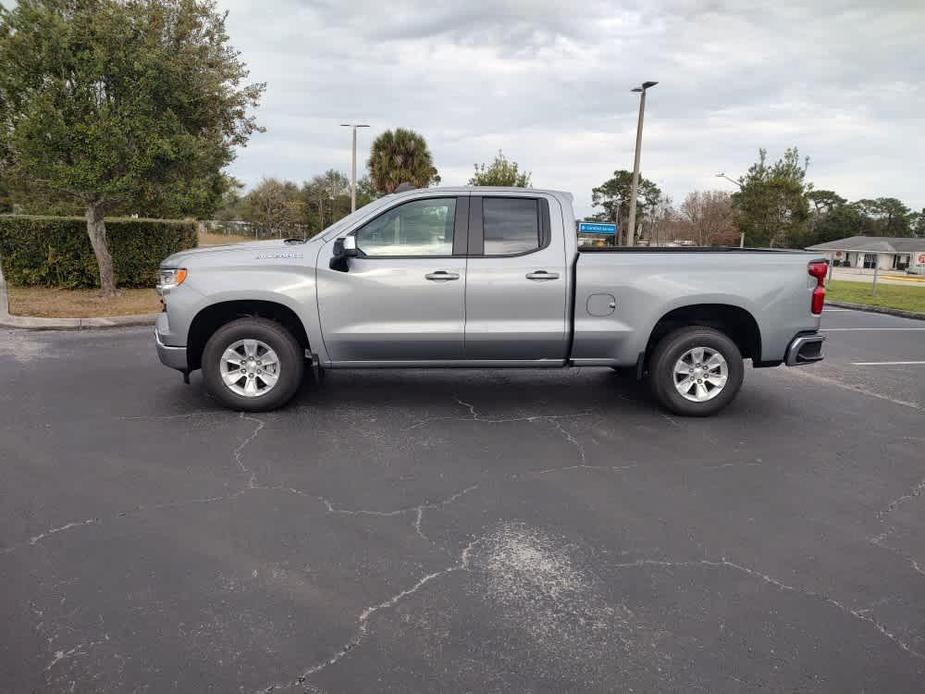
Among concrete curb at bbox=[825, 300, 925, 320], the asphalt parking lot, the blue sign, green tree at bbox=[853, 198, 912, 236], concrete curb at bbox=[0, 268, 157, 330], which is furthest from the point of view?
green tree at bbox=[853, 198, 912, 236]

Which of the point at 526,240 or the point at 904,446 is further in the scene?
the point at 526,240

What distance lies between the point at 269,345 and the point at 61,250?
34.0 feet

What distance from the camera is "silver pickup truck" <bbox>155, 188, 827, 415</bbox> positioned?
541cm

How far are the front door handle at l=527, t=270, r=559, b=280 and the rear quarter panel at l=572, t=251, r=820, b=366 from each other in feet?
0.68

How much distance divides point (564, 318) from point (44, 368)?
18.9 ft

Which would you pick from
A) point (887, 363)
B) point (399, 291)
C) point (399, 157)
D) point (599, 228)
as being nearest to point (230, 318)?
point (399, 291)

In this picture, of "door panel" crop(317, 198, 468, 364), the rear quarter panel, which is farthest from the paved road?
"door panel" crop(317, 198, 468, 364)

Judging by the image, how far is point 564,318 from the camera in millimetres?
5516

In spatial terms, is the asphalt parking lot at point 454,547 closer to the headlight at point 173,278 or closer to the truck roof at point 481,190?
the headlight at point 173,278

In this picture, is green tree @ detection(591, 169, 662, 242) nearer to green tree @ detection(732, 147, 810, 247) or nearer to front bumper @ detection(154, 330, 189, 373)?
green tree @ detection(732, 147, 810, 247)

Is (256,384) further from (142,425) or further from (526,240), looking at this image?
(526,240)

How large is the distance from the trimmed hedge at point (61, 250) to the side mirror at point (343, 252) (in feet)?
33.8

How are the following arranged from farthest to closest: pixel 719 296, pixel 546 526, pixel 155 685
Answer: pixel 719 296
pixel 546 526
pixel 155 685

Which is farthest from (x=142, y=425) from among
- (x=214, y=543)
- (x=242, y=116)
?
(x=242, y=116)
